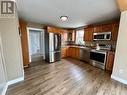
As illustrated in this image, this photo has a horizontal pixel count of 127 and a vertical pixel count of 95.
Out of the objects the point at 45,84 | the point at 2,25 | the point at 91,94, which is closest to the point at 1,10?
the point at 2,25

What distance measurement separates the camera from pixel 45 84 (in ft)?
7.67

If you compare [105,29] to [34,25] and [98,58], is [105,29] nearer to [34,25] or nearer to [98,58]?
[98,58]

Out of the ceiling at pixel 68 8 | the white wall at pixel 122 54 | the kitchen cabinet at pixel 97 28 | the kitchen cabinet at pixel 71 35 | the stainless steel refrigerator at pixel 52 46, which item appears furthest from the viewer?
the kitchen cabinet at pixel 71 35

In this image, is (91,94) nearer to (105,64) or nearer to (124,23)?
(105,64)

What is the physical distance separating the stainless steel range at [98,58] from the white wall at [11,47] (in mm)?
3353

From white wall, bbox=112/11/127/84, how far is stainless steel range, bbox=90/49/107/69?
85 centimetres

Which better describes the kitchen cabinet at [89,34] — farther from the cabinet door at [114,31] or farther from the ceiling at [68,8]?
the ceiling at [68,8]

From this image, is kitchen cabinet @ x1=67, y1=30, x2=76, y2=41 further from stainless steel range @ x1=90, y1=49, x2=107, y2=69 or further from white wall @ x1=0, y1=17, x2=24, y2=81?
white wall @ x1=0, y1=17, x2=24, y2=81

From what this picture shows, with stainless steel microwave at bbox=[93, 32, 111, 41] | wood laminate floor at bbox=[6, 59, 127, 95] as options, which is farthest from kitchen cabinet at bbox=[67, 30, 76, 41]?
wood laminate floor at bbox=[6, 59, 127, 95]

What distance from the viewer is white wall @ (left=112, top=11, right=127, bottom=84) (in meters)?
2.29

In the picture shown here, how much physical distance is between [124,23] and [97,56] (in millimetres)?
1871

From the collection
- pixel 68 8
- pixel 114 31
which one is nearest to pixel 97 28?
pixel 114 31

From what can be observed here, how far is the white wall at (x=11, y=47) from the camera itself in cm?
205

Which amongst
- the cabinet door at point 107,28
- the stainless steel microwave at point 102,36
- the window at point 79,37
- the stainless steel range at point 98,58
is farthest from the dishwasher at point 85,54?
the cabinet door at point 107,28
